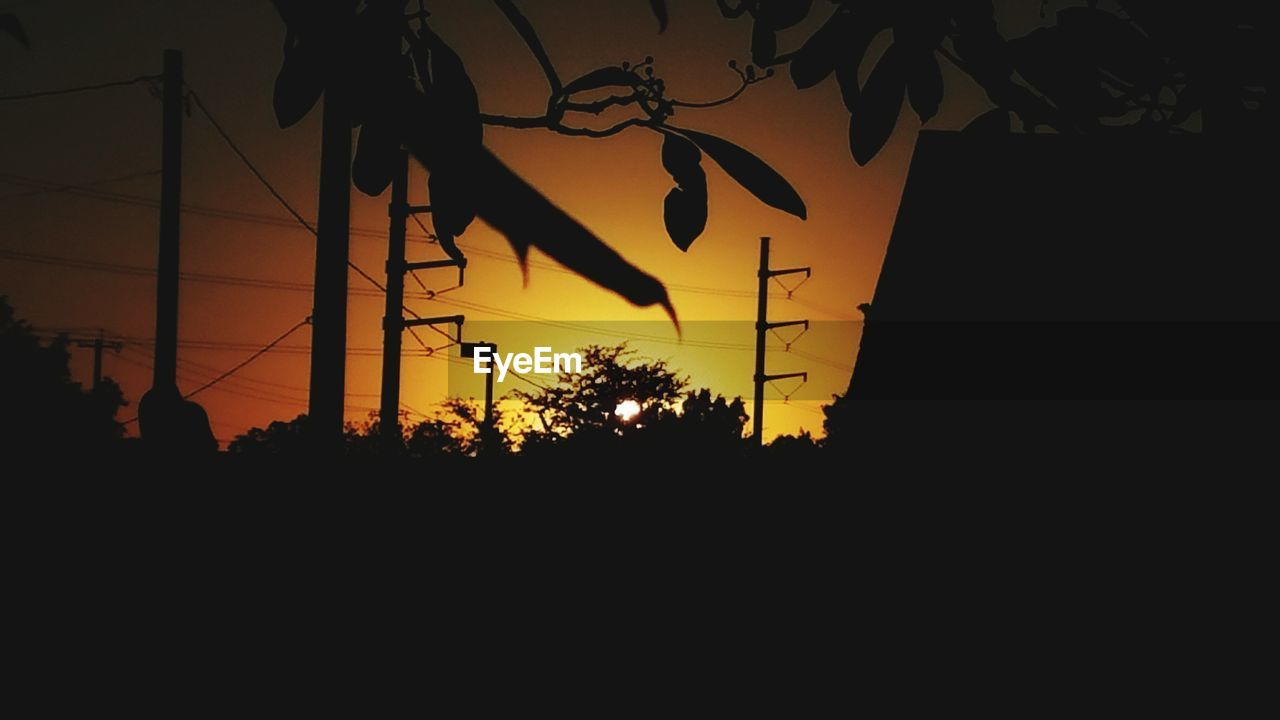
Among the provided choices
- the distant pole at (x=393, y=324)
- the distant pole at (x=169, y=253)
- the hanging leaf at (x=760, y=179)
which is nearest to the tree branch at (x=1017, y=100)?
the hanging leaf at (x=760, y=179)

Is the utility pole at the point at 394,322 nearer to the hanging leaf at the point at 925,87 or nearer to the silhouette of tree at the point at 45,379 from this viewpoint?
the hanging leaf at the point at 925,87

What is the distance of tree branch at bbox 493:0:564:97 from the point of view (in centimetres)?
185

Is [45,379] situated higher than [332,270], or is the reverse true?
[45,379]

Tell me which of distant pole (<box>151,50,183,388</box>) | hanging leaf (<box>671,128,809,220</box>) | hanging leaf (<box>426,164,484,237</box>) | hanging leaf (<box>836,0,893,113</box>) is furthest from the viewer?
distant pole (<box>151,50,183,388</box>)

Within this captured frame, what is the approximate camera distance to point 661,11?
2092 mm

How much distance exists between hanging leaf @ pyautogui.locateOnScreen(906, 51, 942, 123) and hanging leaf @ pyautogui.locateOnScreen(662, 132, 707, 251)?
0.38 m

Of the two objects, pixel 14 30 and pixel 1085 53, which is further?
pixel 1085 53

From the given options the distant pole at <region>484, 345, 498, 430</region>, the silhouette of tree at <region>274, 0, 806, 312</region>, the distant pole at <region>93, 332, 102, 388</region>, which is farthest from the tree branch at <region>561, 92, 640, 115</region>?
the distant pole at <region>93, 332, 102, 388</region>

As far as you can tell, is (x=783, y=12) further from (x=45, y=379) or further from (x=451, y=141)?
(x=45, y=379)

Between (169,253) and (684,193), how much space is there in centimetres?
1687

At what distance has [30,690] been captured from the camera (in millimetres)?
6418

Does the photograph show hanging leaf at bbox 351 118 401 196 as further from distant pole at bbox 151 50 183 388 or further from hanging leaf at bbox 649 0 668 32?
distant pole at bbox 151 50 183 388

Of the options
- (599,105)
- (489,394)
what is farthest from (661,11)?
(489,394)

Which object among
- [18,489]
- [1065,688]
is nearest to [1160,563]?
[1065,688]
